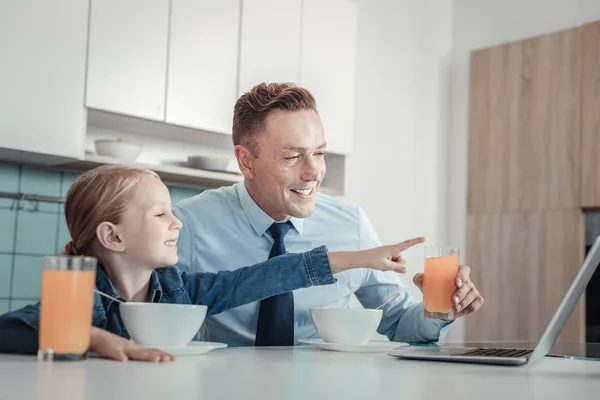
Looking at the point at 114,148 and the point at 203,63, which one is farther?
the point at 203,63

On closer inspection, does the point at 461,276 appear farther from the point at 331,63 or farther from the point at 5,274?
the point at 331,63

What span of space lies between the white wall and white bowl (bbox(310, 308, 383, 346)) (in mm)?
3022

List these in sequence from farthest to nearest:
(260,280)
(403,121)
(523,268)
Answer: (403,121) < (523,268) < (260,280)

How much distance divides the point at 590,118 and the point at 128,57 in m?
2.36

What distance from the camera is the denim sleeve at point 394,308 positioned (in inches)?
77.6

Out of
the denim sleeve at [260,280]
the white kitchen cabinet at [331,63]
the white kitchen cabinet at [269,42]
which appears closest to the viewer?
the denim sleeve at [260,280]

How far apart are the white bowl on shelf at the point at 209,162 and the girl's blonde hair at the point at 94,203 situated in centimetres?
209

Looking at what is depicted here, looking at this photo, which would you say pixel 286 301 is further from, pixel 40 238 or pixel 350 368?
pixel 40 238

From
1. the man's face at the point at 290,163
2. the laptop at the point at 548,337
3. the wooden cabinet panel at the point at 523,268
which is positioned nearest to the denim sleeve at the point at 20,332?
the laptop at the point at 548,337

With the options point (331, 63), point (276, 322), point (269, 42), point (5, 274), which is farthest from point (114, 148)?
point (276, 322)

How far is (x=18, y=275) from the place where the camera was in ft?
10.7

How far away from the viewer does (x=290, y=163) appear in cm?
213

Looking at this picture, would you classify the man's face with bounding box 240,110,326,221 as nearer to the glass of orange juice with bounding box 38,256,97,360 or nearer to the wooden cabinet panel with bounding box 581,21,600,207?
the glass of orange juice with bounding box 38,256,97,360

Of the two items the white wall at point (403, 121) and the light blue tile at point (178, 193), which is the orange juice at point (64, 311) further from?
the white wall at point (403, 121)
